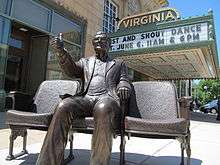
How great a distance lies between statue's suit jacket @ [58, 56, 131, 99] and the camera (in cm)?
329

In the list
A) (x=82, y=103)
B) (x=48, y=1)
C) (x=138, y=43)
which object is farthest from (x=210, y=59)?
(x=82, y=103)

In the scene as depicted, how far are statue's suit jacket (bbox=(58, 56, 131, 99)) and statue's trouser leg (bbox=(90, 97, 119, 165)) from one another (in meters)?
0.43

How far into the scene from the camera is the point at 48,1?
10.1m

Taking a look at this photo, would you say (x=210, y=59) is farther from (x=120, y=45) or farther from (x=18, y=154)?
(x=18, y=154)

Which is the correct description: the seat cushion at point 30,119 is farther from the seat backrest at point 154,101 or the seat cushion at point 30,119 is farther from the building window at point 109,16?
the building window at point 109,16

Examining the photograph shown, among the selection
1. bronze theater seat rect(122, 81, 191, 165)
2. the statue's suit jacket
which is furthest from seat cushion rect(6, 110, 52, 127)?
bronze theater seat rect(122, 81, 191, 165)

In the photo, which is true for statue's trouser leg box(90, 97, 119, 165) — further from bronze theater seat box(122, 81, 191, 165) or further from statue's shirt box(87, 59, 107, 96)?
statue's shirt box(87, 59, 107, 96)

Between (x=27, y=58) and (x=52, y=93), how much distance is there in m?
7.20

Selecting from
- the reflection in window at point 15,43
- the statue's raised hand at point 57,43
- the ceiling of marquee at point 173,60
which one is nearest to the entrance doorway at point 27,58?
the reflection in window at point 15,43

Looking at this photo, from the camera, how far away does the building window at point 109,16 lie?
1502cm

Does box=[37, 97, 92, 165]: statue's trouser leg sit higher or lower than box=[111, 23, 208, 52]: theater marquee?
lower

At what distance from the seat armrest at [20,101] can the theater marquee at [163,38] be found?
840 centimetres

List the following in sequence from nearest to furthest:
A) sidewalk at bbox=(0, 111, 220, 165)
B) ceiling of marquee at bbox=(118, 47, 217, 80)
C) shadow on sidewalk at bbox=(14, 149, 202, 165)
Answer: shadow on sidewalk at bbox=(14, 149, 202, 165) < sidewalk at bbox=(0, 111, 220, 165) < ceiling of marquee at bbox=(118, 47, 217, 80)

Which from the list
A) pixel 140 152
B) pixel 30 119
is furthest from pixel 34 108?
pixel 140 152
